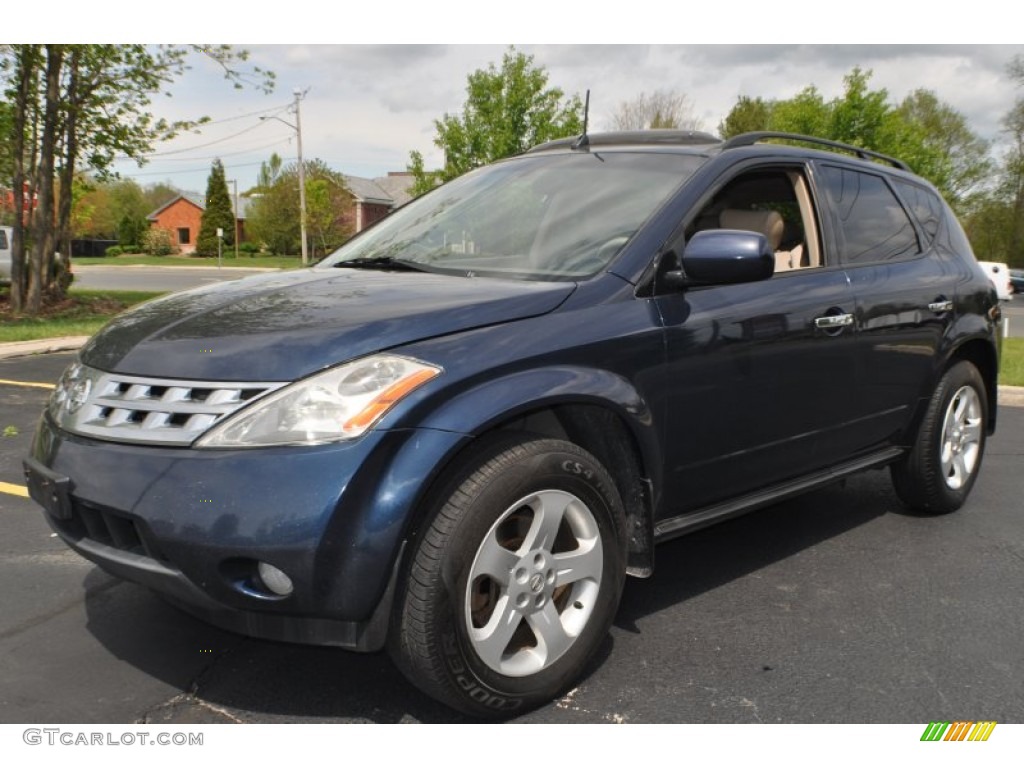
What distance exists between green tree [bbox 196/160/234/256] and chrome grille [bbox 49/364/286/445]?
2475 inches

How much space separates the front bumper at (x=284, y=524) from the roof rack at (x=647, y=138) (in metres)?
1.98

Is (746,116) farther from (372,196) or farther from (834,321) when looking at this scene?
(834,321)

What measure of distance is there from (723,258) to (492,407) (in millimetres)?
1008

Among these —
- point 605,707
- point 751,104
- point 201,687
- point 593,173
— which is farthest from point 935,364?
point 751,104

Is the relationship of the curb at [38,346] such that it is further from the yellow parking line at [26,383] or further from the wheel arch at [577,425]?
the wheel arch at [577,425]

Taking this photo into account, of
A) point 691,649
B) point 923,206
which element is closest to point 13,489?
point 691,649

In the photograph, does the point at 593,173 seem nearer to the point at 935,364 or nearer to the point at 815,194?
the point at 815,194

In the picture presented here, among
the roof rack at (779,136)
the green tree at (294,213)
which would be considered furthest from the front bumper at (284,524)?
the green tree at (294,213)

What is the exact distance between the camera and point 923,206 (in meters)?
4.75

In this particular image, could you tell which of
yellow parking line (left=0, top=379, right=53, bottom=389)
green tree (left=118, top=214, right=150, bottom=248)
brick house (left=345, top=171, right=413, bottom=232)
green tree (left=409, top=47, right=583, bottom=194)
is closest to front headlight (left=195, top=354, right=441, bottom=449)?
yellow parking line (left=0, top=379, right=53, bottom=389)

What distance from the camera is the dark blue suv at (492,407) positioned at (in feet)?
7.55

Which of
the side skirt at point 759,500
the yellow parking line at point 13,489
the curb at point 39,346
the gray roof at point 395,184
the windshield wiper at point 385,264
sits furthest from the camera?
the gray roof at point 395,184

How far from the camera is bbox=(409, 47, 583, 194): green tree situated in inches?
704
